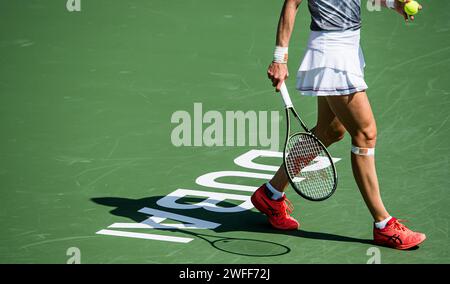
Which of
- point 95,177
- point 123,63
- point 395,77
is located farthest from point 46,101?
point 395,77

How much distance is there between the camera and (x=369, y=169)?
24.9 ft

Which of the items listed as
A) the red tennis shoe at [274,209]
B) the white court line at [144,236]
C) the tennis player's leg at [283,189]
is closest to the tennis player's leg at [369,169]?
the tennis player's leg at [283,189]

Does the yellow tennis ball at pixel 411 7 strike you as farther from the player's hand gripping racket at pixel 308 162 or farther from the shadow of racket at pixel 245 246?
the shadow of racket at pixel 245 246

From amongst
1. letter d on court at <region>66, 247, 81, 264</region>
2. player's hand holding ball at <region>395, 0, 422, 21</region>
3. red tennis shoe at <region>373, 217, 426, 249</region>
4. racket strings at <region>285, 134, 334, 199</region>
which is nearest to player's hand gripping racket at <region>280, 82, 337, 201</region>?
racket strings at <region>285, 134, 334, 199</region>

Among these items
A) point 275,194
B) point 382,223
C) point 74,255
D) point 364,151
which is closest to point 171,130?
point 275,194

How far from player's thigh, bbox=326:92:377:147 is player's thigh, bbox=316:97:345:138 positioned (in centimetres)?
27

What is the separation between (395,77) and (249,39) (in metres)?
1.90

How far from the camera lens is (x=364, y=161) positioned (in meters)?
7.59

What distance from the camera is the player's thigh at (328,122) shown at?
7.84m

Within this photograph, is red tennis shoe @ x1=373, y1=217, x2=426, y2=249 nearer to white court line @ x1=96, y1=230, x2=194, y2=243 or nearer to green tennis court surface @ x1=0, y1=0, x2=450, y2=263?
green tennis court surface @ x1=0, y1=0, x2=450, y2=263

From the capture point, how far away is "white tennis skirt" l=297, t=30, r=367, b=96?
741 centimetres

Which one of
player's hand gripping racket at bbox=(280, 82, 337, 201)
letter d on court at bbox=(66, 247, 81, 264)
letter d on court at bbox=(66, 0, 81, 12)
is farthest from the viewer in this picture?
letter d on court at bbox=(66, 0, 81, 12)

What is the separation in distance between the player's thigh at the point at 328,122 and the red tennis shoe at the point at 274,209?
0.62 meters

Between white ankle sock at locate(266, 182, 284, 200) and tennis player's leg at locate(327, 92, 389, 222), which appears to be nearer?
tennis player's leg at locate(327, 92, 389, 222)
